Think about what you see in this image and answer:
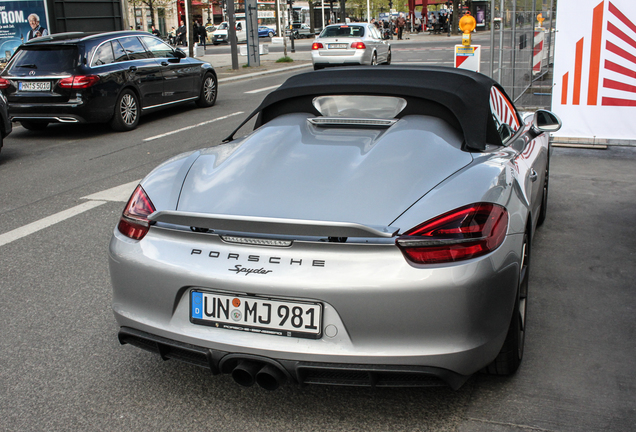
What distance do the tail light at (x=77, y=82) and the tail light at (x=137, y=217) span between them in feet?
26.7

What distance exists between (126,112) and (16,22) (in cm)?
887

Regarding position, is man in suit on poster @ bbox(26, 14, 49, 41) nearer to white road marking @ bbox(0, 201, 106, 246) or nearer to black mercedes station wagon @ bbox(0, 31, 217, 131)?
black mercedes station wagon @ bbox(0, 31, 217, 131)

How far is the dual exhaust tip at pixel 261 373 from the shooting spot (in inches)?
97.4

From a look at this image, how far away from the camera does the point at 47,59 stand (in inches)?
413

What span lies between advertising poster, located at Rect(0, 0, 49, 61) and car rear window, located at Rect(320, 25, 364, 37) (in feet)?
31.7

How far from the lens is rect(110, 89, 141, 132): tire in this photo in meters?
11.0

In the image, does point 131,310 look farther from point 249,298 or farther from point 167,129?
point 167,129

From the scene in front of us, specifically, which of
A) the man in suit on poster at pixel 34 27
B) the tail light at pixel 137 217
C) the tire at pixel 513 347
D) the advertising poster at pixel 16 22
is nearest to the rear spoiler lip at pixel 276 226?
the tail light at pixel 137 217

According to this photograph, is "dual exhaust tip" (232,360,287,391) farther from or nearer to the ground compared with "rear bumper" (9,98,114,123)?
nearer to the ground

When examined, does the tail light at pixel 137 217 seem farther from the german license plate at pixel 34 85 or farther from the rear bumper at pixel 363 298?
the german license plate at pixel 34 85

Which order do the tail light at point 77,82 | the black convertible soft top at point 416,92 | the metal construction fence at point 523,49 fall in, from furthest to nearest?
the metal construction fence at point 523,49
the tail light at point 77,82
the black convertible soft top at point 416,92

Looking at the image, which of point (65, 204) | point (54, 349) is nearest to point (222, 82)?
point (65, 204)

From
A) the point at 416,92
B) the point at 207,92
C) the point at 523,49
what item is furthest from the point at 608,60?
the point at 207,92

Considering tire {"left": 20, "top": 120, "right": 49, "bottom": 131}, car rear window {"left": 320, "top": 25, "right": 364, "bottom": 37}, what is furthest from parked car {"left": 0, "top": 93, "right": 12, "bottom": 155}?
car rear window {"left": 320, "top": 25, "right": 364, "bottom": 37}
